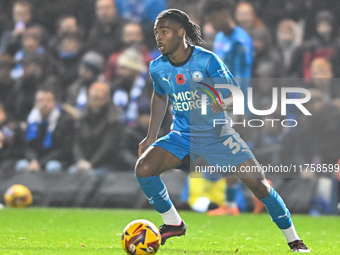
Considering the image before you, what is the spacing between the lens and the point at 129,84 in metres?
10.4

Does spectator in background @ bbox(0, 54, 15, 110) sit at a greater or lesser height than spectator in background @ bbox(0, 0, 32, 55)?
lesser

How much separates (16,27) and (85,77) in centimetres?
254

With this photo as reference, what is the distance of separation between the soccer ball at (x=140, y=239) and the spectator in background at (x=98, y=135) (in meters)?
5.24

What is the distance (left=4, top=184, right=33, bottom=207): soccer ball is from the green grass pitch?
22 cm

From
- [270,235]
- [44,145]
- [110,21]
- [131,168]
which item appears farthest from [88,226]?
[110,21]

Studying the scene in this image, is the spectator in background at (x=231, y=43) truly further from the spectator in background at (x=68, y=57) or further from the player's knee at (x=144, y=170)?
the spectator in background at (x=68, y=57)

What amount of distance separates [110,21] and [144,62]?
1494mm

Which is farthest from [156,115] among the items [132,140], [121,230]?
[132,140]

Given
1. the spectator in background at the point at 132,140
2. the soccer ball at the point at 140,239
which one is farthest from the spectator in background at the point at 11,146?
the soccer ball at the point at 140,239

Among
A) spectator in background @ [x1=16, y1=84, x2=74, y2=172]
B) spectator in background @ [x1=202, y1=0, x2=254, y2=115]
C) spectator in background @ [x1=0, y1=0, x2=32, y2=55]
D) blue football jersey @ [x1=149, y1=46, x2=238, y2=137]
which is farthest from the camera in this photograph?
spectator in background @ [x1=0, y1=0, x2=32, y2=55]

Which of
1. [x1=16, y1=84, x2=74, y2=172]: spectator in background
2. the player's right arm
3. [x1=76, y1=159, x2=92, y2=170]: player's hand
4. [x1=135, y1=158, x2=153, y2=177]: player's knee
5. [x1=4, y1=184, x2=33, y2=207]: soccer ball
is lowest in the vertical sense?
[x1=4, y1=184, x2=33, y2=207]: soccer ball

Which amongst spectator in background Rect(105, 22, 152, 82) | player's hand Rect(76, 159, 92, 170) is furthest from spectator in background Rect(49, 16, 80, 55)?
player's hand Rect(76, 159, 92, 170)

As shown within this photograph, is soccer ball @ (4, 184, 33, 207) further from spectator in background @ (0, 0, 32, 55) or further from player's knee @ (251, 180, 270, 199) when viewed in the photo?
player's knee @ (251, 180, 270, 199)

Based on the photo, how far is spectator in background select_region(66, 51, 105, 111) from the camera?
1094cm
